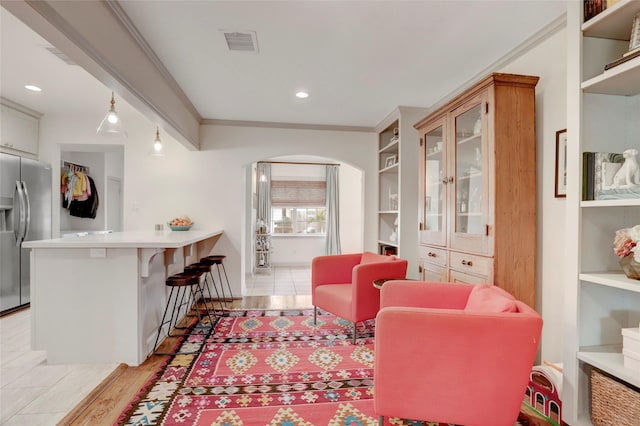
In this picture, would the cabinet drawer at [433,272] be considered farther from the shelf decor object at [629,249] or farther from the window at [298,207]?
the window at [298,207]

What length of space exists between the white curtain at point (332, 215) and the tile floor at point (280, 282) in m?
0.80

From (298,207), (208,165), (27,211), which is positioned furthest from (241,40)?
(298,207)

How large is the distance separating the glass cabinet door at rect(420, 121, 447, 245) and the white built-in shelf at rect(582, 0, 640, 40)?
123 cm

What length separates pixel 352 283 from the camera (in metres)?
3.05

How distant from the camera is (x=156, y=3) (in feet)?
6.51

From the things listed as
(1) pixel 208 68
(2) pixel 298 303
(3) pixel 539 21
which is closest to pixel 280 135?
(1) pixel 208 68

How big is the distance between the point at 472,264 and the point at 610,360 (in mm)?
972

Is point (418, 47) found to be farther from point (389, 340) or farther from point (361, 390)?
point (361, 390)

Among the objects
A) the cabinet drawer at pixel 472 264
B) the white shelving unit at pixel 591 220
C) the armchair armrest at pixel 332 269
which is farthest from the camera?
the armchair armrest at pixel 332 269

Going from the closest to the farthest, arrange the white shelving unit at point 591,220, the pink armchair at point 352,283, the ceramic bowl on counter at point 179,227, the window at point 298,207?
1. the white shelving unit at point 591,220
2. the pink armchair at point 352,283
3. the ceramic bowl on counter at point 179,227
4. the window at point 298,207

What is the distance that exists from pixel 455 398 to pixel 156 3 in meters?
2.75

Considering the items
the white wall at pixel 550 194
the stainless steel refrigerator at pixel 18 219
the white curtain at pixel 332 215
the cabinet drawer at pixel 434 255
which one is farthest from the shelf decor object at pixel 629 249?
the white curtain at pixel 332 215

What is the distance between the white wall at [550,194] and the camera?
2154 millimetres

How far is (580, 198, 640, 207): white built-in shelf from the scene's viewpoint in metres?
1.40
